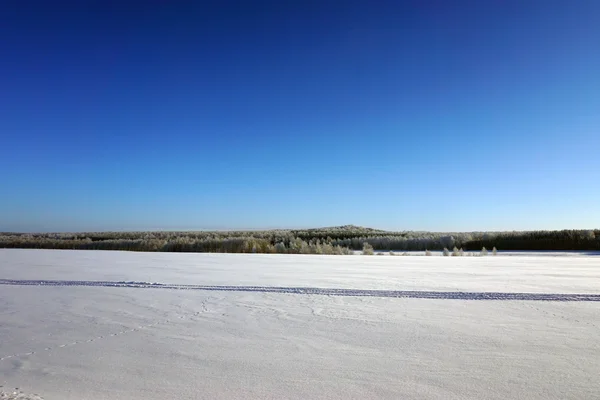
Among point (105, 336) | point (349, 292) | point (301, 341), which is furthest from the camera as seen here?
point (349, 292)

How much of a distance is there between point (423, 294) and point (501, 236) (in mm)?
21370

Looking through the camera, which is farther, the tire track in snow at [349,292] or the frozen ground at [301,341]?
the tire track in snow at [349,292]

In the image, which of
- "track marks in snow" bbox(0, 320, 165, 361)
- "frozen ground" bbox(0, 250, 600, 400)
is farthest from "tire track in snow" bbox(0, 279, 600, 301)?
"track marks in snow" bbox(0, 320, 165, 361)

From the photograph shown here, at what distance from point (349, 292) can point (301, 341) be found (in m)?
2.02

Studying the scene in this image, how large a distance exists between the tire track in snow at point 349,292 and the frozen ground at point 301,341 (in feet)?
0.08

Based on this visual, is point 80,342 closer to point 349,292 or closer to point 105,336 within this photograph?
point 105,336

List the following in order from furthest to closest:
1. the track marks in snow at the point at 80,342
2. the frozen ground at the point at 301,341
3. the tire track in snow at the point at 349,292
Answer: the tire track in snow at the point at 349,292
the track marks in snow at the point at 80,342
the frozen ground at the point at 301,341

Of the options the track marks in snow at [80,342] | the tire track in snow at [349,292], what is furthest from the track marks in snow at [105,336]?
the tire track in snow at [349,292]

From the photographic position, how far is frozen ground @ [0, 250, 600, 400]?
226 cm

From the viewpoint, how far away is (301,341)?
3068mm

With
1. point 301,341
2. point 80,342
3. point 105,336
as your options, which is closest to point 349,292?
point 301,341

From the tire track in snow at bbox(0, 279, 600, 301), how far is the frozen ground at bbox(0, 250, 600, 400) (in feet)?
0.08

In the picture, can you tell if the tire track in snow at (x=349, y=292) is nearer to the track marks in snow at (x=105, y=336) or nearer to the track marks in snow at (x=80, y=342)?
the track marks in snow at (x=105, y=336)

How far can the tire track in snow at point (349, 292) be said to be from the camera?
4.59 metres
